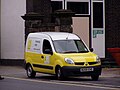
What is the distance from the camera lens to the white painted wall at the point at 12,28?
30703mm

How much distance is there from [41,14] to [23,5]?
5.05 ft

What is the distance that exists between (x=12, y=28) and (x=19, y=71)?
4.57 m

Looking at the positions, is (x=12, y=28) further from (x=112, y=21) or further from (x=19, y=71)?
(x=112, y=21)

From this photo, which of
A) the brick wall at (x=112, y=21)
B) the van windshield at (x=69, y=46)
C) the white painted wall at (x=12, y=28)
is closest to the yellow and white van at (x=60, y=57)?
the van windshield at (x=69, y=46)

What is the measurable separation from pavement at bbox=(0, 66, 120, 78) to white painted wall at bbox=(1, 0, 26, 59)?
156 centimetres

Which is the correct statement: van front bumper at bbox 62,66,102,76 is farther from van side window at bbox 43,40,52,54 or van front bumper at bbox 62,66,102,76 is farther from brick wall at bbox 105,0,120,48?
brick wall at bbox 105,0,120,48

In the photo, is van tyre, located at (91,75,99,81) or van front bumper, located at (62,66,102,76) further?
van tyre, located at (91,75,99,81)

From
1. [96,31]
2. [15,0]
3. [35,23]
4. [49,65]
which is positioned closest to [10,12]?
[15,0]

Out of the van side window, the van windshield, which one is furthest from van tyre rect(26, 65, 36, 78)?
the van windshield

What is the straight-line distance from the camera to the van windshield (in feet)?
71.1

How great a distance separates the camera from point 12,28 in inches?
1219

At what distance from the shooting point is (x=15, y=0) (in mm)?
30875

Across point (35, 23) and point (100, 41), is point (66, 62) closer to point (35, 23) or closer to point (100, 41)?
point (35, 23)

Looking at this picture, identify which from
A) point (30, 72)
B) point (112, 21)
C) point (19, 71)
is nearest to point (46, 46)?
point (30, 72)
